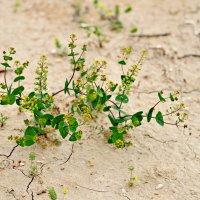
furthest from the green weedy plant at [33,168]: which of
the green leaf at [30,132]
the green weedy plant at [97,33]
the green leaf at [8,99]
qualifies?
the green weedy plant at [97,33]

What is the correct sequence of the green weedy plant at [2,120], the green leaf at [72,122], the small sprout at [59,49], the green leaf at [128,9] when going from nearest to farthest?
the green leaf at [72,122] → the green weedy plant at [2,120] → the small sprout at [59,49] → the green leaf at [128,9]

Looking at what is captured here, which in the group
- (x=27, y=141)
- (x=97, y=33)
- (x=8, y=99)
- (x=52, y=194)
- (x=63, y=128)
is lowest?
(x=52, y=194)

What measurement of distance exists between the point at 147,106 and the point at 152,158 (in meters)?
0.66

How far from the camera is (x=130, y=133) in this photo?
3.32 meters

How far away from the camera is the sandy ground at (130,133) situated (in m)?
2.89

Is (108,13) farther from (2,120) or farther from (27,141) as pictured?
(27,141)

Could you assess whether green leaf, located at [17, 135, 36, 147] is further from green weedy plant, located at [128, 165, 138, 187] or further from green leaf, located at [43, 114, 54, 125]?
green weedy plant, located at [128, 165, 138, 187]

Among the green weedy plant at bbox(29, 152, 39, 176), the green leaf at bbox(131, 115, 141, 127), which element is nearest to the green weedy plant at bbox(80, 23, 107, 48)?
the green leaf at bbox(131, 115, 141, 127)

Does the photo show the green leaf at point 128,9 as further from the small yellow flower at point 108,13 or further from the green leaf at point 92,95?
the green leaf at point 92,95

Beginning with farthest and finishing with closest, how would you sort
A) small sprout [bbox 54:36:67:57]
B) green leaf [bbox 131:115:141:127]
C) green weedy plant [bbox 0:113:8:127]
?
small sprout [bbox 54:36:67:57] → green weedy plant [bbox 0:113:8:127] → green leaf [bbox 131:115:141:127]

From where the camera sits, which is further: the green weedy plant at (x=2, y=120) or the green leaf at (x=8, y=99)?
the green weedy plant at (x=2, y=120)

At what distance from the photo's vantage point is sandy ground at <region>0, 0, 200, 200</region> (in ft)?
9.48

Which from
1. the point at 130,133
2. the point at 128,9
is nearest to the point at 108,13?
the point at 128,9

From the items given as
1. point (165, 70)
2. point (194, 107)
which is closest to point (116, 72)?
point (165, 70)
